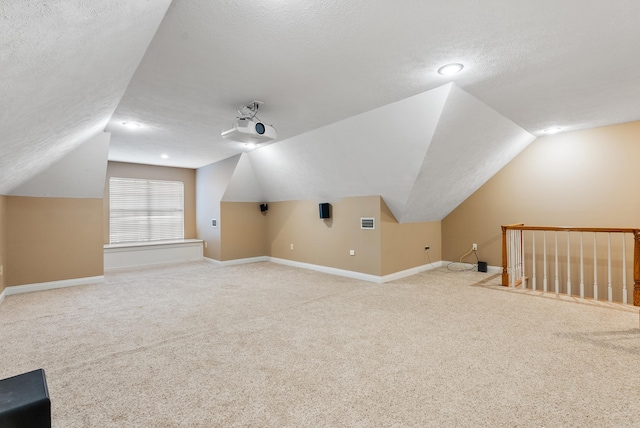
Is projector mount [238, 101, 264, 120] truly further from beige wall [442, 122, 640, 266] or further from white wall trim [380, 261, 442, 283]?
beige wall [442, 122, 640, 266]

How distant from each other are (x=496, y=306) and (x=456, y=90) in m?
2.64

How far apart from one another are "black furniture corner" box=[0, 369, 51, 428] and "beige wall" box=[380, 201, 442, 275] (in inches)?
181

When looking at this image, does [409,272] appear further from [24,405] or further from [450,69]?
[24,405]

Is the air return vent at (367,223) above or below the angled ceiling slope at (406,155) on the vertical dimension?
below

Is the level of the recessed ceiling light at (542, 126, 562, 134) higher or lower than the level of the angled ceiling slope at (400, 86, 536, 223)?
higher

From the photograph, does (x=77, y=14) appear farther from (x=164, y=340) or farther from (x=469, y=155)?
(x=469, y=155)

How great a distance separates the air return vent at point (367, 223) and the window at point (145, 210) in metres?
5.08

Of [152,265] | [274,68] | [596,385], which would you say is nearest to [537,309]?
[596,385]

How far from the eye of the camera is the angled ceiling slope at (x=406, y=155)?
374 cm

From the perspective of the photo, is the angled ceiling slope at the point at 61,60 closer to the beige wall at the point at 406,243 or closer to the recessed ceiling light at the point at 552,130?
the beige wall at the point at 406,243

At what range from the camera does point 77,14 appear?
53.2 inches

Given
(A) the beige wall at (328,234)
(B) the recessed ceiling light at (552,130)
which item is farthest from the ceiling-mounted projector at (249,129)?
Result: (B) the recessed ceiling light at (552,130)

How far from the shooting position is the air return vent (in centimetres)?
539

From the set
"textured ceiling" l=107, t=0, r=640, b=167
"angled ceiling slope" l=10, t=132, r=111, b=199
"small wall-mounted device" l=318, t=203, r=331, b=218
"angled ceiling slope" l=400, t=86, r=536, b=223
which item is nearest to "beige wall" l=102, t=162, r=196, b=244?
"angled ceiling slope" l=10, t=132, r=111, b=199
